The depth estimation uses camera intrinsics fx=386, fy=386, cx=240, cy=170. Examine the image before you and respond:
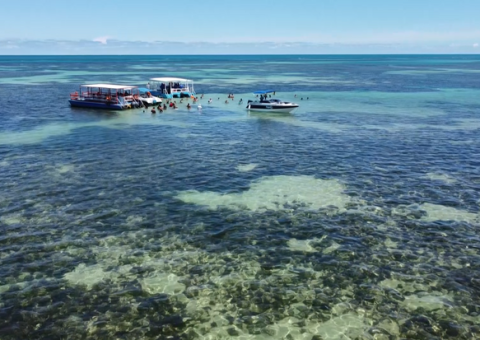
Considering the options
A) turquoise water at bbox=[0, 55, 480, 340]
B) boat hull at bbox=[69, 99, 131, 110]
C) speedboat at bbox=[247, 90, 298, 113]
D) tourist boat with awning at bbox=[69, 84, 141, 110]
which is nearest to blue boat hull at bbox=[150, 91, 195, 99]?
tourist boat with awning at bbox=[69, 84, 141, 110]

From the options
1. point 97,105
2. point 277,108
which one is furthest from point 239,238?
point 97,105

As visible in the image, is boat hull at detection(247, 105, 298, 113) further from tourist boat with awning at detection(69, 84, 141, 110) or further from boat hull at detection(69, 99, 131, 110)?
boat hull at detection(69, 99, 131, 110)

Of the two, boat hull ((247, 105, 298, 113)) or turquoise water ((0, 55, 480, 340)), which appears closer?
turquoise water ((0, 55, 480, 340))

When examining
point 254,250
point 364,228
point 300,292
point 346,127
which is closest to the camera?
point 300,292

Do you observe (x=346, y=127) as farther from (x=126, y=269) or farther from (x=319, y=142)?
(x=126, y=269)

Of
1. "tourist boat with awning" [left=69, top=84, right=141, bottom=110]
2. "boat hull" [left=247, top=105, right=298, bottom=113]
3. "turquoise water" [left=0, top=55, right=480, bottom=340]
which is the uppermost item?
"tourist boat with awning" [left=69, top=84, right=141, bottom=110]

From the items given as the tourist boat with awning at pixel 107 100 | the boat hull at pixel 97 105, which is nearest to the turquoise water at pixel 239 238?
the boat hull at pixel 97 105

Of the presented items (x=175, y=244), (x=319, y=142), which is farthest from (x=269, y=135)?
(x=175, y=244)

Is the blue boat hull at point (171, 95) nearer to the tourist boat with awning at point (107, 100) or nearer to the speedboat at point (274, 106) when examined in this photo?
the tourist boat with awning at point (107, 100)
